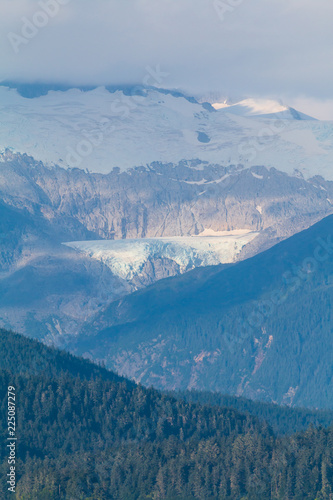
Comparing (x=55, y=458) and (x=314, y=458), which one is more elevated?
(x=314, y=458)

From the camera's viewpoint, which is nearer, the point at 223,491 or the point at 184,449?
the point at 223,491

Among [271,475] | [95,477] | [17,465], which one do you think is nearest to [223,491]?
[271,475]

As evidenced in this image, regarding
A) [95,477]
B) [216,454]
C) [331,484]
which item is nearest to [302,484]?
[331,484]

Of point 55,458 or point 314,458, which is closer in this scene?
point 314,458

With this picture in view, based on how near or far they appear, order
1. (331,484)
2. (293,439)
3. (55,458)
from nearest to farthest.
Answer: (331,484) → (293,439) → (55,458)

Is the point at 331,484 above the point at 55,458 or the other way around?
above

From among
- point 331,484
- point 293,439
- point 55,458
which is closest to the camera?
point 331,484

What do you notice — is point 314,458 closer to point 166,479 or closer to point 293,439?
point 293,439

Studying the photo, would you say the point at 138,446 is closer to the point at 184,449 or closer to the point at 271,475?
the point at 184,449
